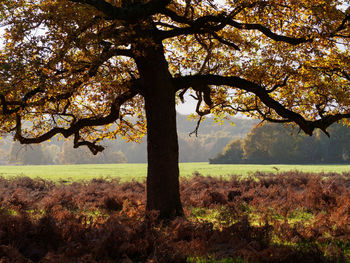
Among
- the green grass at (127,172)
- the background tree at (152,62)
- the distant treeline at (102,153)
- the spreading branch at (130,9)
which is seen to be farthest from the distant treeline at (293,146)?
the spreading branch at (130,9)

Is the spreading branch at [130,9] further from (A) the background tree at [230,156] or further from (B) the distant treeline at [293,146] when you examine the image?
(A) the background tree at [230,156]

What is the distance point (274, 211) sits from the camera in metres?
12.9

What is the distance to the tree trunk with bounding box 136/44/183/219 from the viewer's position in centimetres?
1027

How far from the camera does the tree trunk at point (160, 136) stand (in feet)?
33.7

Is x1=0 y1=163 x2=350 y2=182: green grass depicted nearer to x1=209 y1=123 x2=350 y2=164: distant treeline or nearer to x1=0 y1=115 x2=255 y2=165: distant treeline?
x1=209 y1=123 x2=350 y2=164: distant treeline

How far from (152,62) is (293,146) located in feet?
226

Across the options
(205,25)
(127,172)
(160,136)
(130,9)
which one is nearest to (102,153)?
(127,172)

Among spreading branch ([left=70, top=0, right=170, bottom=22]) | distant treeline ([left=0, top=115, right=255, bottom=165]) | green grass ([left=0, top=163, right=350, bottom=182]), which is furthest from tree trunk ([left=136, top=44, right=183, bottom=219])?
distant treeline ([left=0, top=115, right=255, bottom=165])

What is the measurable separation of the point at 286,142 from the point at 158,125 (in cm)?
6824

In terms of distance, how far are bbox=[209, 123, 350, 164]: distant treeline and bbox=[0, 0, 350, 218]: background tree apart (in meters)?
58.8

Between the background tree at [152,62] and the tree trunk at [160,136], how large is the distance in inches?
1.2

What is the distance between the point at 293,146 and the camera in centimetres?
7431

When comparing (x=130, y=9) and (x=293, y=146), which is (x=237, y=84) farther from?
(x=293, y=146)

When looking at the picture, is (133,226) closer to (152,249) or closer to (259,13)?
(152,249)
